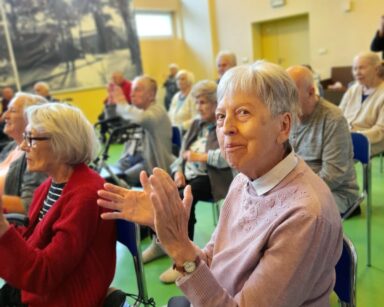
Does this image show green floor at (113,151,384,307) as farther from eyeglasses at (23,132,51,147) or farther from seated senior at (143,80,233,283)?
eyeglasses at (23,132,51,147)

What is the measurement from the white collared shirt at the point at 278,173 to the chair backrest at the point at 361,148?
1.40 m

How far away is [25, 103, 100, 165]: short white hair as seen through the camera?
1.34 meters

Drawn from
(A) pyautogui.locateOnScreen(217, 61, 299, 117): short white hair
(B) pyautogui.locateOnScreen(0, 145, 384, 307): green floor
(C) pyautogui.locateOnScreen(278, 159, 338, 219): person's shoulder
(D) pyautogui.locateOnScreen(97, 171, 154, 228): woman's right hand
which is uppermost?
(A) pyautogui.locateOnScreen(217, 61, 299, 117): short white hair

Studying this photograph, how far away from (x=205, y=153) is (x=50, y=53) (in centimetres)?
606

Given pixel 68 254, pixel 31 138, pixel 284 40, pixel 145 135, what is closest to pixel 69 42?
pixel 284 40

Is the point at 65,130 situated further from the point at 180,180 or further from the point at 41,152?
the point at 180,180

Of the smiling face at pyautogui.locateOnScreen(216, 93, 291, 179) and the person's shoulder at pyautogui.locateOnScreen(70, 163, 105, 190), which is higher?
the smiling face at pyautogui.locateOnScreen(216, 93, 291, 179)

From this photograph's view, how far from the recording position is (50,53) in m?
7.23

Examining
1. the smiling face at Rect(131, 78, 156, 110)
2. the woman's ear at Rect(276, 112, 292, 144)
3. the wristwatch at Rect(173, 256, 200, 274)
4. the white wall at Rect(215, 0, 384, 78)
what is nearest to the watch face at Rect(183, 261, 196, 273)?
the wristwatch at Rect(173, 256, 200, 274)

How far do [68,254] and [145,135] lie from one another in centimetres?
197

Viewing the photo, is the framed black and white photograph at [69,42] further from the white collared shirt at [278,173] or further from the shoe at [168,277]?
the white collared shirt at [278,173]

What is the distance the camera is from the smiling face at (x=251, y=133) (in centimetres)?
89

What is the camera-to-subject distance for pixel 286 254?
79cm

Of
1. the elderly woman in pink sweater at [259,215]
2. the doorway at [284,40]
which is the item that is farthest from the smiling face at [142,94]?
the doorway at [284,40]
